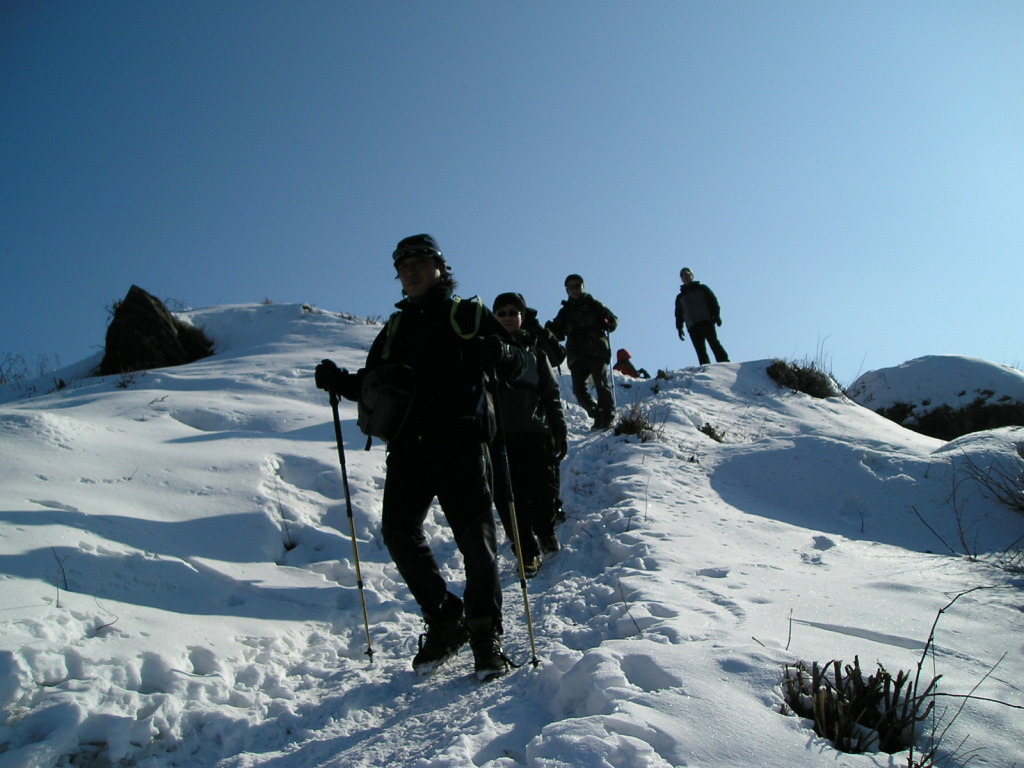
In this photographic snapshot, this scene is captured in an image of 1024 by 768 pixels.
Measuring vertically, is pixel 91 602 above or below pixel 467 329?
below

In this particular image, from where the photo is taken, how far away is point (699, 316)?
11.8 metres

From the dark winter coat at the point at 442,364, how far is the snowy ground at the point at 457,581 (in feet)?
3.72

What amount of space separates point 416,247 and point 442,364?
631 millimetres

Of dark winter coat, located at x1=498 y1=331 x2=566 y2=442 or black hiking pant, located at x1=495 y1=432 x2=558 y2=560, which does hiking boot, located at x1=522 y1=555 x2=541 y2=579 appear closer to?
black hiking pant, located at x1=495 y1=432 x2=558 y2=560

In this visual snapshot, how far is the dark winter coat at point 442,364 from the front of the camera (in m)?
2.92

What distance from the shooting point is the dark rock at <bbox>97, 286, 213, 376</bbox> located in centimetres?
1011

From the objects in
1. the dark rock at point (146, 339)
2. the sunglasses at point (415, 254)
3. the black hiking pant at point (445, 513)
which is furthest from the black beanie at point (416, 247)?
the dark rock at point (146, 339)

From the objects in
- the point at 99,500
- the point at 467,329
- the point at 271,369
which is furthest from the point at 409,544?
the point at 271,369

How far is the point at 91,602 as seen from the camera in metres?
2.91

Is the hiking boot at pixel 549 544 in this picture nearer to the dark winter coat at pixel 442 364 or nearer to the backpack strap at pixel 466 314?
the dark winter coat at pixel 442 364

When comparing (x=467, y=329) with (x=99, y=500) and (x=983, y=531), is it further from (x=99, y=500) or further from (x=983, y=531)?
(x=983, y=531)

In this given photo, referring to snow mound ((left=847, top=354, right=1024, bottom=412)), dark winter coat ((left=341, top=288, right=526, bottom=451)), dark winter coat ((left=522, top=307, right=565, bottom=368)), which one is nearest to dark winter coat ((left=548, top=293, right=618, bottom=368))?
dark winter coat ((left=522, top=307, right=565, bottom=368))

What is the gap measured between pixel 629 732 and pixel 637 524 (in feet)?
9.19

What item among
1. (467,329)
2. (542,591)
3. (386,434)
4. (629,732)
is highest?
(467,329)
